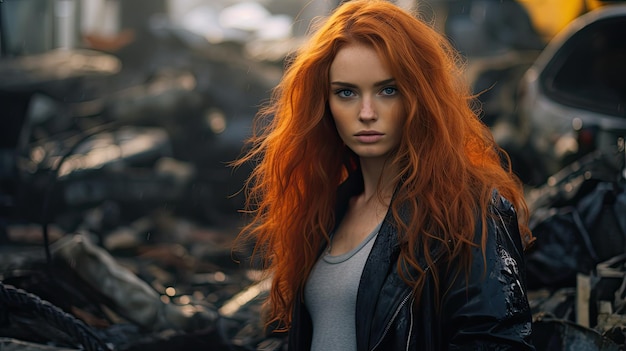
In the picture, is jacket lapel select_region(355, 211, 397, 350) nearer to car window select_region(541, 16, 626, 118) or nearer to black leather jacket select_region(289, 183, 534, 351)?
black leather jacket select_region(289, 183, 534, 351)

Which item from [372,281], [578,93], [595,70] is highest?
[595,70]

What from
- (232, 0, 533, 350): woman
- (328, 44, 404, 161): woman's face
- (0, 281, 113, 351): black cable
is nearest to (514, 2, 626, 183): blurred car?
Answer: (232, 0, 533, 350): woman

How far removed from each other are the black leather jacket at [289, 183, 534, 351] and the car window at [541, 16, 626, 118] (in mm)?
2013

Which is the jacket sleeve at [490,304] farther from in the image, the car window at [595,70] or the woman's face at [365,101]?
the car window at [595,70]

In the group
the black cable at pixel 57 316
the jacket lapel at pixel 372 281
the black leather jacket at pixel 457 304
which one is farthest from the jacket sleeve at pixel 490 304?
the black cable at pixel 57 316

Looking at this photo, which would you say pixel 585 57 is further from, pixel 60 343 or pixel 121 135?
pixel 121 135

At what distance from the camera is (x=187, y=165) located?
231 inches

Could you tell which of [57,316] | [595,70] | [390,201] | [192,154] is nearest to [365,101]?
[390,201]

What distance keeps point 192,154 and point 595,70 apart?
11.5 feet

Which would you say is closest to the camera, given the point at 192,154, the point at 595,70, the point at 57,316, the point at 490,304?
the point at 490,304

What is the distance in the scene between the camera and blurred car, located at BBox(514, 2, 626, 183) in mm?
3418

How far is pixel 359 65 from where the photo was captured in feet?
6.02

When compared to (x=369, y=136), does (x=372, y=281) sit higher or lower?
lower

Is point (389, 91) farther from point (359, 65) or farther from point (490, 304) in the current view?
point (490, 304)
